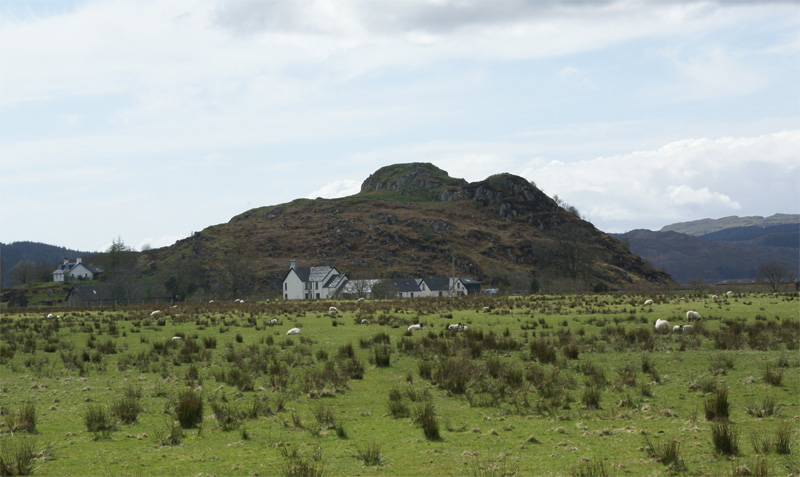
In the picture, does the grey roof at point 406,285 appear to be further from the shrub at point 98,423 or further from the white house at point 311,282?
the shrub at point 98,423

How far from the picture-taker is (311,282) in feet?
419

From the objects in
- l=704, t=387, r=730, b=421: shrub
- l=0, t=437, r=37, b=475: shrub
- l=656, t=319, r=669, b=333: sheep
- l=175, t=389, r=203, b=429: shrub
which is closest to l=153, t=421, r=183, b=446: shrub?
l=175, t=389, r=203, b=429: shrub

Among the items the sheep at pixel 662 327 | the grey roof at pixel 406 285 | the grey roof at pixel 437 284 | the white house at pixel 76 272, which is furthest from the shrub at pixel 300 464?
the white house at pixel 76 272

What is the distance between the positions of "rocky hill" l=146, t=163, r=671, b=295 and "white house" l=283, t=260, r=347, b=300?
17.1 feet

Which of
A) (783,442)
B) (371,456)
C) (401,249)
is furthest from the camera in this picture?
(401,249)

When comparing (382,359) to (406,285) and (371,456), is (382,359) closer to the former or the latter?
(371,456)

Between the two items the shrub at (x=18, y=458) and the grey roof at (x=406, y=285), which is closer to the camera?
the shrub at (x=18, y=458)

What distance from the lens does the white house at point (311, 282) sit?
126 m

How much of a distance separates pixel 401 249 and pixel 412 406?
149 meters

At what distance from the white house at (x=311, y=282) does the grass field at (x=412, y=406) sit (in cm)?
10100

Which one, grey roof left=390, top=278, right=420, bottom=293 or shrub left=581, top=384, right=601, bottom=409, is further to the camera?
grey roof left=390, top=278, right=420, bottom=293

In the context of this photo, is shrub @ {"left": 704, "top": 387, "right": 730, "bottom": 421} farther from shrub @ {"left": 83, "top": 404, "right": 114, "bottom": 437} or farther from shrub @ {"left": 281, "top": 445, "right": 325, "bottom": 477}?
shrub @ {"left": 83, "top": 404, "right": 114, "bottom": 437}

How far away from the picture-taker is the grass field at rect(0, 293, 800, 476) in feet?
30.2

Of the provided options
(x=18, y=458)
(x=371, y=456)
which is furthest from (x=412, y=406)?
(x=18, y=458)
